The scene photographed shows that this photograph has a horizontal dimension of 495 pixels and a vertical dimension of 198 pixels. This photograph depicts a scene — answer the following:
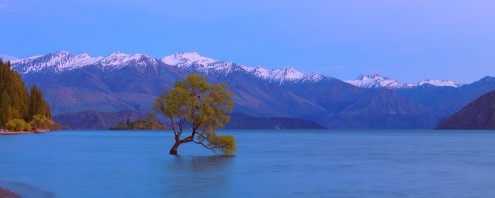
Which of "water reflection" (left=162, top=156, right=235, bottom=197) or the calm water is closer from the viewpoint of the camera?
the calm water

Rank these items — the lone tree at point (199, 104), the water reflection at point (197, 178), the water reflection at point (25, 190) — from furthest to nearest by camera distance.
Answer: the lone tree at point (199, 104) < the water reflection at point (197, 178) < the water reflection at point (25, 190)

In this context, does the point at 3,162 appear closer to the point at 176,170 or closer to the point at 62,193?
the point at 176,170

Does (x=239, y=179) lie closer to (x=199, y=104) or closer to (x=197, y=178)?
(x=197, y=178)

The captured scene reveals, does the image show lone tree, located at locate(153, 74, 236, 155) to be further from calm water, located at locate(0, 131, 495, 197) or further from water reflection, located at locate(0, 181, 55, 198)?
water reflection, located at locate(0, 181, 55, 198)

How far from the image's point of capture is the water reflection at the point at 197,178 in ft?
175

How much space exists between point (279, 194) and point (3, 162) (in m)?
48.7

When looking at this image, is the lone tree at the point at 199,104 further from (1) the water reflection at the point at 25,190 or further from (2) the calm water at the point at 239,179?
(1) the water reflection at the point at 25,190

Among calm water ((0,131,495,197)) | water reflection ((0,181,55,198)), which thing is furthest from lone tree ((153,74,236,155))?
water reflection ((0,181,55,198))

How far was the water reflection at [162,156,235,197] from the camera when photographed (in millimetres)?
53244

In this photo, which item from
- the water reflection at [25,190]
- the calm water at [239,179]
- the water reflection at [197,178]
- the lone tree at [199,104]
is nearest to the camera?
the water reflection at [25,190]

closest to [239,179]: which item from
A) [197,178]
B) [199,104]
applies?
[197,178]

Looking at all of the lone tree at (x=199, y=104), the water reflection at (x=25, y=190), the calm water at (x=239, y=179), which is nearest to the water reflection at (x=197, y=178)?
the calm water at (x=239, y=179)

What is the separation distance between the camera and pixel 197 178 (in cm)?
6334

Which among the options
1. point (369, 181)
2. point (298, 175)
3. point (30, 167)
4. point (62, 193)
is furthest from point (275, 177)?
point (30, 167)
